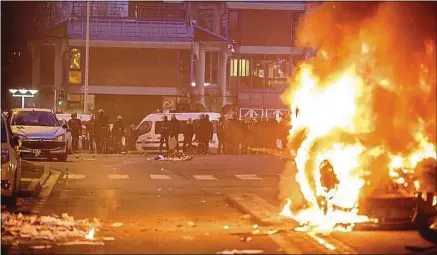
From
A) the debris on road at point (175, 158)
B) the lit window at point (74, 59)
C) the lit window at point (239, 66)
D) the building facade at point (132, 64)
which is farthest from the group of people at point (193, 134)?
the lit window at point (239, 66)

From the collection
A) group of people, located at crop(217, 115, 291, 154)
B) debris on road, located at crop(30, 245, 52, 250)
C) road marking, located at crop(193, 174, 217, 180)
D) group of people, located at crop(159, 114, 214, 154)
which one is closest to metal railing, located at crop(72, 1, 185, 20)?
group of people, located at crop(217, 115, 291, 154)

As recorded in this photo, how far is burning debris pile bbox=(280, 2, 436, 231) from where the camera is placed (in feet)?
43.2

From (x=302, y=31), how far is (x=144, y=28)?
42.4 meters

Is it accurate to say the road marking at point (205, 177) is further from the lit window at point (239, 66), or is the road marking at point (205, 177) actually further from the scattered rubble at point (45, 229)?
the lit window at point (239, 66)

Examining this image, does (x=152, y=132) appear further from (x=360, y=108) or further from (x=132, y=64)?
(x=360, y=108)

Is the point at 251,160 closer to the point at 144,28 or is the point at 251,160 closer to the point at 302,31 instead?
the point at 302,31

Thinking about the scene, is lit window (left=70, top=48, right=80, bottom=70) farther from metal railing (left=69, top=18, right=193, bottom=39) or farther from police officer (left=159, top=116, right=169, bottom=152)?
police officer (left=159, top=116, right=169, bottom=152)

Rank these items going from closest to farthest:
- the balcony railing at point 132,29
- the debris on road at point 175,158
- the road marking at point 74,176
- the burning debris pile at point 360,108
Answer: the burning debris pile at point 360,108, the road marking at point 74,176, the debris on road at point 175,158, the balcony railing at point 132,29

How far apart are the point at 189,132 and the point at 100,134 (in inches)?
147

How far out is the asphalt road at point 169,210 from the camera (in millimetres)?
11102

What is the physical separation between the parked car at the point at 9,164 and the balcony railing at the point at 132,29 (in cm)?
3895

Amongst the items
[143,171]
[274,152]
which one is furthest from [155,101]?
[143,171]

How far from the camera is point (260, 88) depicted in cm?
6353

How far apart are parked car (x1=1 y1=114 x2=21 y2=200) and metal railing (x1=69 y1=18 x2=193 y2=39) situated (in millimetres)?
39078
